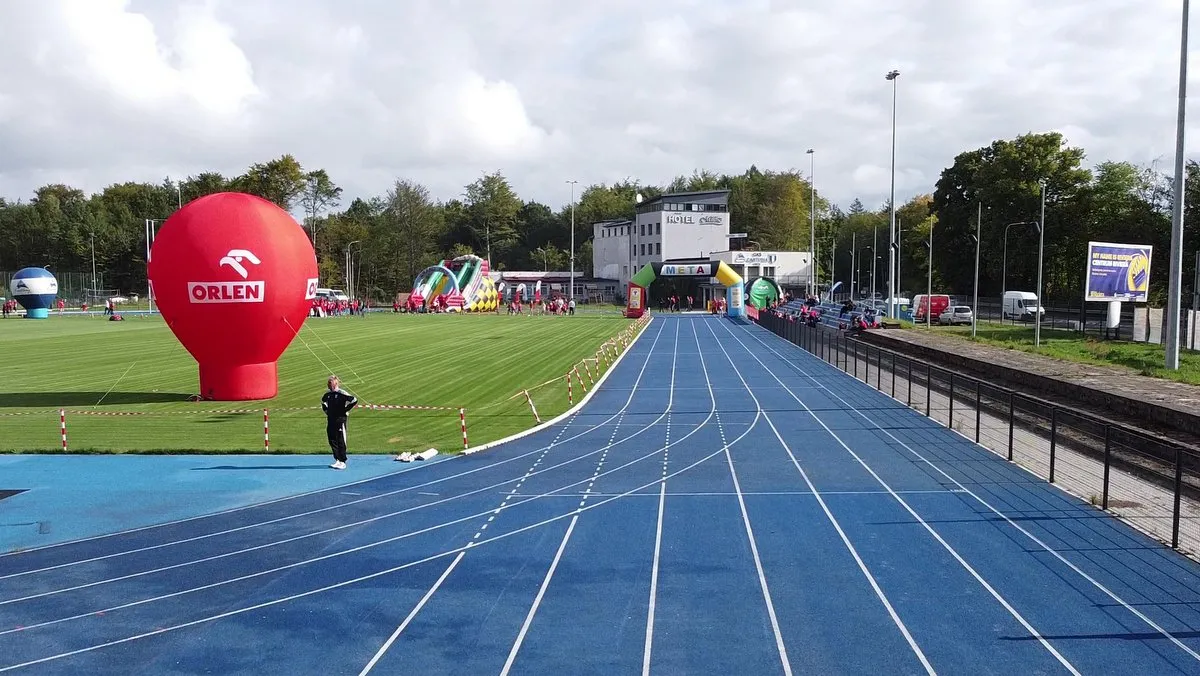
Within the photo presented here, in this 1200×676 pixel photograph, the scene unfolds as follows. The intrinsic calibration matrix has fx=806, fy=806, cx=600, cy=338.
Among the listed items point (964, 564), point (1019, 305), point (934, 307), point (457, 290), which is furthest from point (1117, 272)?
point (457, 290)

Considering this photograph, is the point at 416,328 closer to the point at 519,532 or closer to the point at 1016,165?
the point at 519,532

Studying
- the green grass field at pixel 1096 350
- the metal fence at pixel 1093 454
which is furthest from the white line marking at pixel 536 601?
the green grass field at pixel 1096 350

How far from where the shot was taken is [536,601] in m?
8.68

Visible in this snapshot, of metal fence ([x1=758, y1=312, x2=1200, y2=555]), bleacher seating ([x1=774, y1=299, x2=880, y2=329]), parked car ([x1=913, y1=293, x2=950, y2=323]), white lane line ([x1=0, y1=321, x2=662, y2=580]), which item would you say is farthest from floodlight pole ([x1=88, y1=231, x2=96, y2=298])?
metal fence ([x1=758, y1=312, x2=1200, y2=555])

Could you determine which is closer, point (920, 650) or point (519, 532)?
point (920, 650)

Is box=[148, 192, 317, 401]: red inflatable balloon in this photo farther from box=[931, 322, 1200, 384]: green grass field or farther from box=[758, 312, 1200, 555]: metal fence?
box=[931, 322, 1200, 384]: green grass field

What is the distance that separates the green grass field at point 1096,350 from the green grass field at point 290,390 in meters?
18.4

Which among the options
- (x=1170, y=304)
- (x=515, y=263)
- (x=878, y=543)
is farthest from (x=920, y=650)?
(x=515, y=263)

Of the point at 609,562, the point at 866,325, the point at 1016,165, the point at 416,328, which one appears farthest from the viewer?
the point at 1016,165

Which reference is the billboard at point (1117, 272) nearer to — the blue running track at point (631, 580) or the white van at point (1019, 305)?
the blue running track at point (631, 580)

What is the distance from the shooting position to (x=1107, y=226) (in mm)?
65000

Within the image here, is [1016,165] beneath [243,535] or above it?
above

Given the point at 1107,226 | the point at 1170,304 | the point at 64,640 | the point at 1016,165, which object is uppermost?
the point at 1016,165

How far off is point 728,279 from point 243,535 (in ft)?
194
